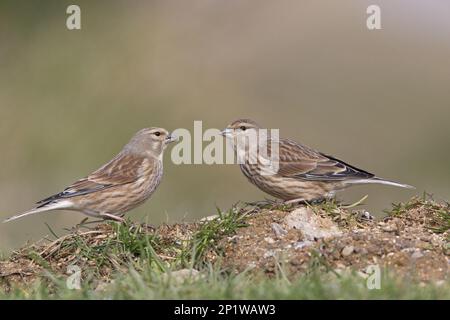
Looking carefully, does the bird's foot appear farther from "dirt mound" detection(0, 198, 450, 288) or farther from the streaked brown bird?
"dirt mound" detection(0, 198, 450, 288)

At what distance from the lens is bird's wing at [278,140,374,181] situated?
9.26 meters

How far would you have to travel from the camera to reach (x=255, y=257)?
7.18 m

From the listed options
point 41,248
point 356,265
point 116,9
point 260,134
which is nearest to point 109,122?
point 116,9

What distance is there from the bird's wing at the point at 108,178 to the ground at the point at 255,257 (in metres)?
1.06

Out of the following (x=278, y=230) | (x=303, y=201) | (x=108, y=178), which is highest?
(x=108, y=178)

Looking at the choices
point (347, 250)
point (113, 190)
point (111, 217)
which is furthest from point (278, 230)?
point (113, 190)

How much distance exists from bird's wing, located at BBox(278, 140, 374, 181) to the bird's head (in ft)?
4.35

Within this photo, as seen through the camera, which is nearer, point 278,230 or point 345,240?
point 345,240

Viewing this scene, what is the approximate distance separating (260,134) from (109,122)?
730 centimetres

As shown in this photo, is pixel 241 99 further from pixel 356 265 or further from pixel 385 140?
pixel 356 265

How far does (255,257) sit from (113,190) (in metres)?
2.52

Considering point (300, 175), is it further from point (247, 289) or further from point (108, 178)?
point (247, 289)

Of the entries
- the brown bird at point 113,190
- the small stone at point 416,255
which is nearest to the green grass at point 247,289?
the small stone at point 416,255

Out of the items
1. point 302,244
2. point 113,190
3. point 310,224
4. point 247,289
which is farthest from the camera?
point 113,190
